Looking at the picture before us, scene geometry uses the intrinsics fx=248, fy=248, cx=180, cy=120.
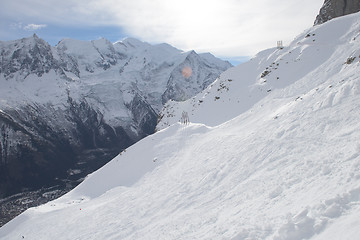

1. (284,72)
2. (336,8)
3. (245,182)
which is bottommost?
(245,182)

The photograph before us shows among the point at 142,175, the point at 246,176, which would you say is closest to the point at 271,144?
the point at 246,176

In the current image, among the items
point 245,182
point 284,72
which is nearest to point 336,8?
point 284,72

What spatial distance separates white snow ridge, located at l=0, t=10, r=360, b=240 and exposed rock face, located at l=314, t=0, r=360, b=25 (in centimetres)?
1968

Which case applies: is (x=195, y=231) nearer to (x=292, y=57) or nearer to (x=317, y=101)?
(x=317, y=101)

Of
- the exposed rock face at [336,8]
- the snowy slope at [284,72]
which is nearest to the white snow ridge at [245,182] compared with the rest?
the snowy slope at [284,72]

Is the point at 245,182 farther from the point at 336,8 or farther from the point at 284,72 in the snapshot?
the point at 336,8

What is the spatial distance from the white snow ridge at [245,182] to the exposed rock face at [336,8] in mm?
19679

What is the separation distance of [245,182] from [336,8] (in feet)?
156

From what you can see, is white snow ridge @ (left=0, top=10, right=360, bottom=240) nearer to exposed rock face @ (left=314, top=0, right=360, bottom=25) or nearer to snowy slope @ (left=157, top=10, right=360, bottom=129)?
snowy slope @ (left=157, top=10, right=360, bottom=129)

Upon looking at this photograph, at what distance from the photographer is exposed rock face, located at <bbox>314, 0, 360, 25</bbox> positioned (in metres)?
41.9

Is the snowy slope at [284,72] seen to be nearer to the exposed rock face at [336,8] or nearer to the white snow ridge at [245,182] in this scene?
the white snow ridge at [245,182]

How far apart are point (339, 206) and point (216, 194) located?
5752 mm

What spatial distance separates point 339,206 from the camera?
6.68 m

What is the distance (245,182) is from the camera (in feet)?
36.6
